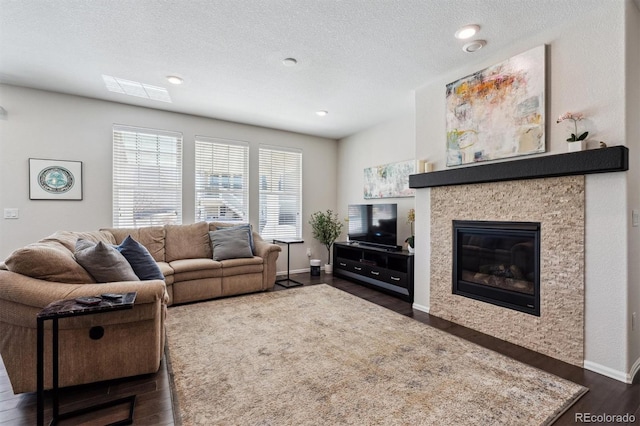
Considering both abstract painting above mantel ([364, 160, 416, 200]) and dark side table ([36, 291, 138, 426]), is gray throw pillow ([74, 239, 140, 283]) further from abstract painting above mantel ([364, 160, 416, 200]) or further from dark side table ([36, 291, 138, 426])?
abstract painting above mantel ([364, 160, 416, 200])

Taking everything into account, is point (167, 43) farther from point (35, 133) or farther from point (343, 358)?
point (343, 358)

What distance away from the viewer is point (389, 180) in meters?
4.84

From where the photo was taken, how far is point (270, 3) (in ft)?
7.17

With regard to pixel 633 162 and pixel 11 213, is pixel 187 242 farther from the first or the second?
pixel 633 162

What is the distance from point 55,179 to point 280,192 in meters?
3.17

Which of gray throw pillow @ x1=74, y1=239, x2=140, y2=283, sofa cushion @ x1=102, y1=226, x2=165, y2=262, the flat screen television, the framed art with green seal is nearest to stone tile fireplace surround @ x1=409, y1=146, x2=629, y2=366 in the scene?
the flat screen television

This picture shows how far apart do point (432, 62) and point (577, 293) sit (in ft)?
7.96

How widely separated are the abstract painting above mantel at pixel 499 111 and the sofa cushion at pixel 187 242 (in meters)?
3.47

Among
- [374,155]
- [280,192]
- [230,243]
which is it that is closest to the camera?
[230,243]

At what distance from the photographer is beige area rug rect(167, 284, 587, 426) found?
171cm

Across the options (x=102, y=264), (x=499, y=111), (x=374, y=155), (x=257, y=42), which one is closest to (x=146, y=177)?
(x=102, y=264)

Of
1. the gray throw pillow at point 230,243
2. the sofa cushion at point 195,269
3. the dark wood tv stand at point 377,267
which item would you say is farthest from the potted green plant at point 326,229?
the sofa cushion at point 195,269

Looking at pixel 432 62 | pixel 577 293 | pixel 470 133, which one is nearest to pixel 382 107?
pixel 432 62

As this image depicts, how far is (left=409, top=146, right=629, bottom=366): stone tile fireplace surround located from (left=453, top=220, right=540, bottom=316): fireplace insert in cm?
6
